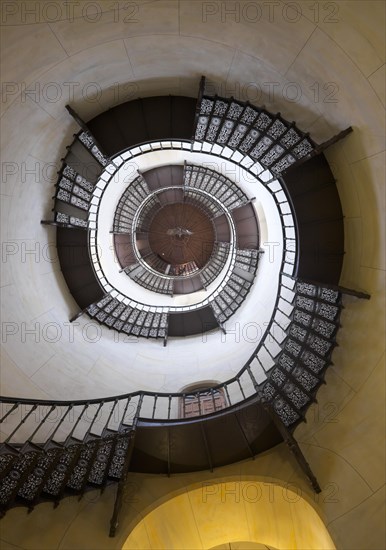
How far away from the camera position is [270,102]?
21.5ft

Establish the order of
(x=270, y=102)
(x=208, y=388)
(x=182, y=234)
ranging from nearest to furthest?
(x=270, y=102), (x=208, y=388), (x=182, y=234)

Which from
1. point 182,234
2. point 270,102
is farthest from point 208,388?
point 182,234

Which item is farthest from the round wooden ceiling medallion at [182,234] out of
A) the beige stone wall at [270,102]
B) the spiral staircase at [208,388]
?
the beige stone wall at [270,102]

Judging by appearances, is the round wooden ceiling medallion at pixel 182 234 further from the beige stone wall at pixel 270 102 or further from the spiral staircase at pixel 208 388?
the beige stone wall at pixel 270 102

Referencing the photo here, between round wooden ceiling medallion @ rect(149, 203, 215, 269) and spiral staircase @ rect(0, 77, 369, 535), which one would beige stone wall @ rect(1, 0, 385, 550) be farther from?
round wooden ceiling medallion @ rect(149, 203, 215, 269)

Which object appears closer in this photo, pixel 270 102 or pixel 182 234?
pixel 270 102

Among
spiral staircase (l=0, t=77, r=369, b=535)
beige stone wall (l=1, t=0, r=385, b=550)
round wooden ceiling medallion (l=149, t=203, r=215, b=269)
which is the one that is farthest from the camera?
round wooden ceiling medallion (l=149, t=203, r=215, b=269)

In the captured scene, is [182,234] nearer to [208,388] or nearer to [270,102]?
[208,388]

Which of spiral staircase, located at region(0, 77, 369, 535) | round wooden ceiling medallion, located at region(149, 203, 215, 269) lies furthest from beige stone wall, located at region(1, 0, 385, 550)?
round wooden ceiling medallion, located at region(149, 203, 215, 269)

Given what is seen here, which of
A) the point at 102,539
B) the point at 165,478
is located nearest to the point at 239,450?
the point at 165,478

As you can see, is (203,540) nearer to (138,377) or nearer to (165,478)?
(165,478)

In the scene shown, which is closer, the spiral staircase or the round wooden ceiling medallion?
the spiral staircase

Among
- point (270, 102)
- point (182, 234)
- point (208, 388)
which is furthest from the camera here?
point (182, 234)

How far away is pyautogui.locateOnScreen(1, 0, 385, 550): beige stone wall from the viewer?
522cm
